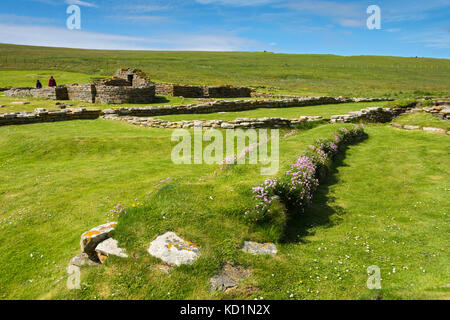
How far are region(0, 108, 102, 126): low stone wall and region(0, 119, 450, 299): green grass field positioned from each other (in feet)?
19.8

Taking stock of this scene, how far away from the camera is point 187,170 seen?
33.7 ft

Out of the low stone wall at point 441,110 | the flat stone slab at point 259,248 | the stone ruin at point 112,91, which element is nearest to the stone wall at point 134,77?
the stone ruin at point 112,91

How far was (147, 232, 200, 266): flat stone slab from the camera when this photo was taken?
17.0ft

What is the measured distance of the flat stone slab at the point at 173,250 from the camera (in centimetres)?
517

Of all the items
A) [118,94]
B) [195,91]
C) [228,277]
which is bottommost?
[228,277]

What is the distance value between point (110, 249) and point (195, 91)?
28503 millimetres

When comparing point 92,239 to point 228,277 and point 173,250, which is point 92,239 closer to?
point 173,250

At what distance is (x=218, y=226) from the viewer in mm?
6004

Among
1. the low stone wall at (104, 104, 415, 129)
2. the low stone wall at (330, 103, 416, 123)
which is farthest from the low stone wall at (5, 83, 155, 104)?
the low stone wall at (330, 103, 416, 123)

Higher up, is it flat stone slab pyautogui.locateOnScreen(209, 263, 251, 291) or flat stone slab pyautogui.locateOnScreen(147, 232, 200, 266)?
flat stone slab pyautogui.locateOnScreen(147, 232, 200, 266)

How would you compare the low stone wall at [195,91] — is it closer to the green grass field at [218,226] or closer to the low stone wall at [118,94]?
the low stone wall at [118,94]

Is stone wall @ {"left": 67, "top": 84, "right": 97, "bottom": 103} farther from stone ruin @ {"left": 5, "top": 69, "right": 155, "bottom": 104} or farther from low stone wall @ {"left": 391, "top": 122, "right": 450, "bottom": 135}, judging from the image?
low stone wall @ {"left": 391, "top": 122, "right": 450, "bottom": 135}

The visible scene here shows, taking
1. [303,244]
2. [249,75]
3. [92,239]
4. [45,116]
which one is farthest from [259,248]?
[249,75]
